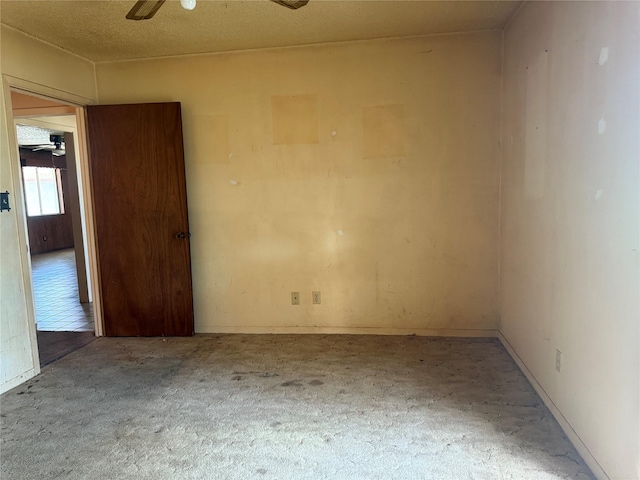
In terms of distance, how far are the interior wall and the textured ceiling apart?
186 millimetres

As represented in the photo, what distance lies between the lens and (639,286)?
4.51 ft

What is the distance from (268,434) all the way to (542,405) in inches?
61.2

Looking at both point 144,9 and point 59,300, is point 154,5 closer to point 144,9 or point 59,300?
point 144,9

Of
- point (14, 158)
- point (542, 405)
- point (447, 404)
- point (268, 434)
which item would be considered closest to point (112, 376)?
point (268, 434)

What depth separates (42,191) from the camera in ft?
30.8

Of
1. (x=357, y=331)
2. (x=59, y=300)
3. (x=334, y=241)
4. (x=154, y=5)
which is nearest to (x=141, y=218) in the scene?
(x=334, y=241)

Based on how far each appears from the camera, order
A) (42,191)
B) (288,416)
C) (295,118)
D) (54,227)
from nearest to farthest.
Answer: (288,416), (295,118), (42,191), (54,227)

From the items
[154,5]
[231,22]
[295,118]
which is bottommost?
[295,118]

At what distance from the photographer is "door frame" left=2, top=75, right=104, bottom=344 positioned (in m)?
2.68

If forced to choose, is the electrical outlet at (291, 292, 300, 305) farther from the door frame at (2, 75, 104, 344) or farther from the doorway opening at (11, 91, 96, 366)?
the doorway opening at (11, 91, 96, 366)

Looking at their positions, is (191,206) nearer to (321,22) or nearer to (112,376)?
(112,376)

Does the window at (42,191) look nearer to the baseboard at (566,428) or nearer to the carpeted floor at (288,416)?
the carpeted floor at (288,416)

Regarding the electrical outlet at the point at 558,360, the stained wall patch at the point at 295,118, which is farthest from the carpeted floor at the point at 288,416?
the stained wall patch at the point at 295,118

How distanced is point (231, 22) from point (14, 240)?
7.05 feet
